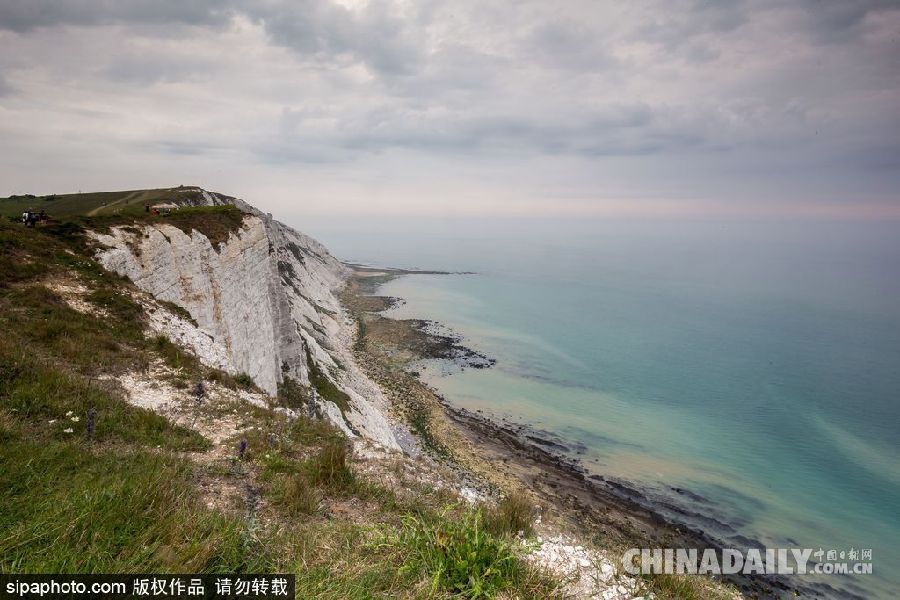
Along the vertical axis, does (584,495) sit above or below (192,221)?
below

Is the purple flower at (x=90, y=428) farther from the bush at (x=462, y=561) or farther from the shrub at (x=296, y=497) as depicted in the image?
the bush at (x=462, y=561)

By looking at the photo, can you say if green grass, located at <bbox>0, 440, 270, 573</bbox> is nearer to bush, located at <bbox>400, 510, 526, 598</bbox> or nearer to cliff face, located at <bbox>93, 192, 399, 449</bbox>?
bush, located at <bbox>400, 510, 526, 598</bbox>

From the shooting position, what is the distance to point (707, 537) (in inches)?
1024

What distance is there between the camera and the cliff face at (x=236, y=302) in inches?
711

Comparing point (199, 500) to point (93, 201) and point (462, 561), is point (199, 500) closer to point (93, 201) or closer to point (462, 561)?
point (462, 561)

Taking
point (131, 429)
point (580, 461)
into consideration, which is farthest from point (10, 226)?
point (580, 461)

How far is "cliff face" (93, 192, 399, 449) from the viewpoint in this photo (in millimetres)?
18047

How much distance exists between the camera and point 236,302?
24.7 metres

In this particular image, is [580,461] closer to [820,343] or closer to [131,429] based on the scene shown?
[131,429]

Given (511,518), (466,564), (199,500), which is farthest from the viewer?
(511,518)

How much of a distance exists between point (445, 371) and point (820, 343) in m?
72.0

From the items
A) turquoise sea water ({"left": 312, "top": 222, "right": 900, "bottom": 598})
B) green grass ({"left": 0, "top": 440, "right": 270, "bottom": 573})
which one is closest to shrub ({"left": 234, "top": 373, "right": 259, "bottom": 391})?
green grass ({"left": 0, "top": 440, "right": 270, "bottom": 573})

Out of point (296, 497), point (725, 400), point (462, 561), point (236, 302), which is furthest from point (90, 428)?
point (725, 400)

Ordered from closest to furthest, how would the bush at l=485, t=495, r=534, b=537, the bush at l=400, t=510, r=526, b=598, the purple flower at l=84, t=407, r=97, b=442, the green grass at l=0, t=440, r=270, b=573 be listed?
the green grass at l=0, t=440, r=270, b=573, the bush at l=400, t=510, r=526, b=598, the bush at l=485, t=495, r=534, b=537, the purple flower at l=84, t=407, r=97, b=442
